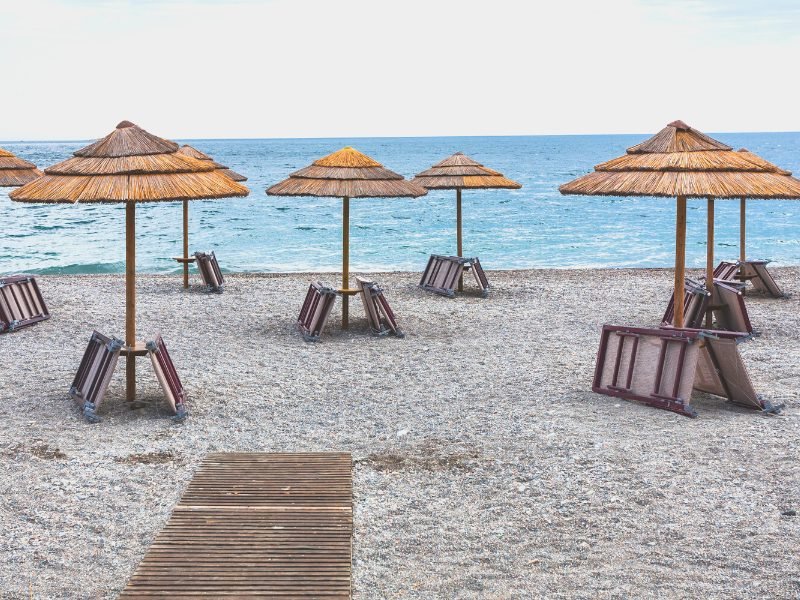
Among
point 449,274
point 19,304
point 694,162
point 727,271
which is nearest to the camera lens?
point 694,162

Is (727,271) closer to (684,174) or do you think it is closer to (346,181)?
(346,181)

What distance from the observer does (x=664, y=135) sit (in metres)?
7.60

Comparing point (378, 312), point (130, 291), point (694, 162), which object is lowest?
point (378, 312)

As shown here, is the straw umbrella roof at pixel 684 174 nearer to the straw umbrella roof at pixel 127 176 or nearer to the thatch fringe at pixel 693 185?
the thatch fringe at pixel 693 185

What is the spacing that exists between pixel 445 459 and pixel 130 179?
3.05m

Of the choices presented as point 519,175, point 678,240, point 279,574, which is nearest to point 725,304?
point 678,240

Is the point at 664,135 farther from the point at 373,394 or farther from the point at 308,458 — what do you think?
the point at 308,458

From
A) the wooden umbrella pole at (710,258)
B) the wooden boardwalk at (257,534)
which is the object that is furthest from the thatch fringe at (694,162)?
the wooden boardwalk at (257,534)

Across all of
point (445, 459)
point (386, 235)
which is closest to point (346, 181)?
point (445, 459)

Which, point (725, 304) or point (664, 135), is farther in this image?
point (725, 304)

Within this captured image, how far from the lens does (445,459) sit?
601 cm

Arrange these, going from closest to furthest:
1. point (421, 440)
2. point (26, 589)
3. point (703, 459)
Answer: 1. point (26, 589)
2. point (703, 459)
3. point (421, 440)

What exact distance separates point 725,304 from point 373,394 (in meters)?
4.43

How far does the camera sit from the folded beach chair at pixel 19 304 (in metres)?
10.4
